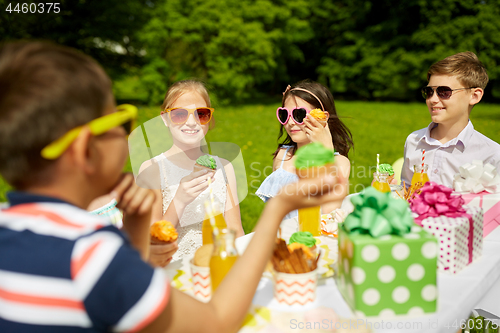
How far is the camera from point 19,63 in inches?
32.6

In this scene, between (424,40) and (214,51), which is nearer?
(214,51)

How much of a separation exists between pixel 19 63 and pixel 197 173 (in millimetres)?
1306

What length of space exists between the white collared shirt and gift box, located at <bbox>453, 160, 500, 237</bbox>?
0.82 m

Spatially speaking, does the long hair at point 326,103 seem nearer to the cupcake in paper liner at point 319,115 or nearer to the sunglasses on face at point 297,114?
the sunglasses on face at point 297,114

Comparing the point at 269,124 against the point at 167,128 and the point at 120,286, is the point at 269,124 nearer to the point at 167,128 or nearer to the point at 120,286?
the point at 167,128

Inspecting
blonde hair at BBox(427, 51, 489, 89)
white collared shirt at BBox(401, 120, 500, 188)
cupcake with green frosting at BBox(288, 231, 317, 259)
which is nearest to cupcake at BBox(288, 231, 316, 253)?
cupcake with green frosting at BBox(288, 231, 317, 259)

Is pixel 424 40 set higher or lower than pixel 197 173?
higher

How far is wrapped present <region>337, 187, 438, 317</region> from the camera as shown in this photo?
116 centimetres

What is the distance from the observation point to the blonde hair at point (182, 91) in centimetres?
270

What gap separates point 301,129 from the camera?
9.46 ft

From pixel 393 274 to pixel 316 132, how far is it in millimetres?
1585

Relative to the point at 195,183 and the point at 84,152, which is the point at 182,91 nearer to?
the point at 195,183

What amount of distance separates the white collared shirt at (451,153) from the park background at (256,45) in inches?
278

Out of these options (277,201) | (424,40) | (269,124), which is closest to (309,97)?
(277,201)
